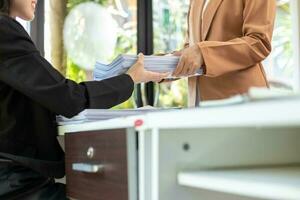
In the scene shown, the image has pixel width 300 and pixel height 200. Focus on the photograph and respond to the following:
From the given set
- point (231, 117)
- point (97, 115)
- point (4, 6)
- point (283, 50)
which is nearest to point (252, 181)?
point (231, 117)

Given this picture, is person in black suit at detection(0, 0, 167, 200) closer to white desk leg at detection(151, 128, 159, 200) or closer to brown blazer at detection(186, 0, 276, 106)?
brown blazer at detection(186, 0, 276, 106)

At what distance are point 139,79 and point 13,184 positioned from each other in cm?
41

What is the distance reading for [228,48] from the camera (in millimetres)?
1336

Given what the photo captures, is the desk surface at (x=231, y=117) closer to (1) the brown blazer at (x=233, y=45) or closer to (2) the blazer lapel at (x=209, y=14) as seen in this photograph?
(1) the brown blazer at (x=233, y=45)

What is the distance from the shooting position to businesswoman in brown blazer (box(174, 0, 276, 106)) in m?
1.33

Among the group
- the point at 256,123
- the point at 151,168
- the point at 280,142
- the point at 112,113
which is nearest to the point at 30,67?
the point at 112,113

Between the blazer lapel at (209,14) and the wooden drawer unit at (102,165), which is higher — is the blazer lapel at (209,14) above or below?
above

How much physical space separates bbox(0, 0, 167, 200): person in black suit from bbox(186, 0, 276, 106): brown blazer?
0.23m

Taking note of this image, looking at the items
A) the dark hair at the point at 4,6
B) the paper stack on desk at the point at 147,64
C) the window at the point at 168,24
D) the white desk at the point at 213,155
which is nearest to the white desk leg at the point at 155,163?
the white desk at the point at 213,155

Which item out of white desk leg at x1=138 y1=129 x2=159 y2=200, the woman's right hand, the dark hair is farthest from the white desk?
the dark hair

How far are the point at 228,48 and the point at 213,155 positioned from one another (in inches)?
23.7

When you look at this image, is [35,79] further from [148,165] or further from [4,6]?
[148,165]

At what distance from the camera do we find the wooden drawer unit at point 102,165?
82 cm

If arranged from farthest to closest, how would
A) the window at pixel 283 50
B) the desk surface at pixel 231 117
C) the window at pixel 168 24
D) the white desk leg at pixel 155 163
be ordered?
the window at pixel 168 24, the window at pixel 283 50, the white desk leg at pixel 155 163, the desk surface at pixel 231 117
